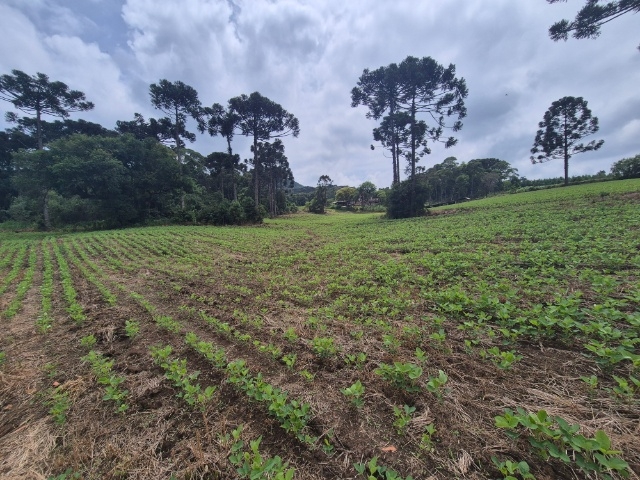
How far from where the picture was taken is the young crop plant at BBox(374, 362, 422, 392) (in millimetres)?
2363

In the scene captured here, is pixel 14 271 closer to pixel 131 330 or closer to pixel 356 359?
pixel 131 330

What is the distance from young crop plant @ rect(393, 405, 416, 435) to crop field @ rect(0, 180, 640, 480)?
0.6 inches

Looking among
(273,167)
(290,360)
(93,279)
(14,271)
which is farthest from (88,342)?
(273,167)

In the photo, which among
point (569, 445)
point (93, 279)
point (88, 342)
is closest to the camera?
point (569, 445)

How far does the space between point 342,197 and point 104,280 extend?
198 ft

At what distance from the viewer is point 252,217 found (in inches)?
1048

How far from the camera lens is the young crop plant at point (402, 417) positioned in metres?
1.98

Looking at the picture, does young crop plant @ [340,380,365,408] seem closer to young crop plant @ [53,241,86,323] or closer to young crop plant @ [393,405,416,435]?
young crop plant @ [393,405,416,435]

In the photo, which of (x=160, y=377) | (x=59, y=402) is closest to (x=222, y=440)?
(x=160, y=377)

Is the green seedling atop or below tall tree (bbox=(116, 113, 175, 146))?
below

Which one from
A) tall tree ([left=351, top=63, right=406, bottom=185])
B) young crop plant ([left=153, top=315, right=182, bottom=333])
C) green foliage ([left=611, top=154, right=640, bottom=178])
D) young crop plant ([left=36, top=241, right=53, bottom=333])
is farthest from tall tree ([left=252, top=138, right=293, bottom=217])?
green foliage ([left=611, top=154, right=640, bottom=178])

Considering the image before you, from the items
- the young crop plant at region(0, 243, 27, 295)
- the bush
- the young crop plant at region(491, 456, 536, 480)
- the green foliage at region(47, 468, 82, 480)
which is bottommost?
the green foliage at region(47, 468, 82, 480)

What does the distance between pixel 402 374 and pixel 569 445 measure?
116 cm

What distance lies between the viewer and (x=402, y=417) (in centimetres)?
203
